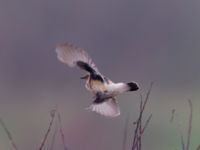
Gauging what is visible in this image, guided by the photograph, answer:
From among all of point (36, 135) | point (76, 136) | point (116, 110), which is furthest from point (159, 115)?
point (116, 110)

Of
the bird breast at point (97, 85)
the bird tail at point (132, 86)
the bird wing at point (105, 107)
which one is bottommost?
the bird wing at point (105, 107)

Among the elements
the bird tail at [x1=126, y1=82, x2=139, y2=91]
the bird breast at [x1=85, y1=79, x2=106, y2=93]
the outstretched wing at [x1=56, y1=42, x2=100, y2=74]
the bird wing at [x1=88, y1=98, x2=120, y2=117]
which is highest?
the outstretched wing at [x1=56, y1=42, x2=100, y2=74]

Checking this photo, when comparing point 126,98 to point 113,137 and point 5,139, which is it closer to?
point 113,137

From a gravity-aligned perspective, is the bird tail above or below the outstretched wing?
below

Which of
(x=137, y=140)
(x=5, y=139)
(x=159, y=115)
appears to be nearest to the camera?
(x=137, y=140)

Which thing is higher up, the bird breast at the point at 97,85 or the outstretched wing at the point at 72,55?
the outstretched wing at the point at 72,55

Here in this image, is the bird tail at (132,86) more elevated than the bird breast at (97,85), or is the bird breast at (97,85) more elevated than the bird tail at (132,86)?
the bird breast at (97,85)

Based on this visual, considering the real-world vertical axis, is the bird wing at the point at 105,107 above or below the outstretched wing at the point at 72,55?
below

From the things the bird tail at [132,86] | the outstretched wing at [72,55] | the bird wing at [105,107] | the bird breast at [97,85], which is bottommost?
the bird wing at [105,107]
